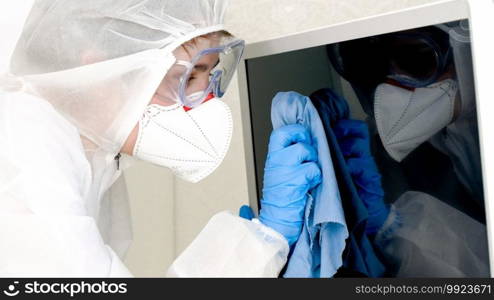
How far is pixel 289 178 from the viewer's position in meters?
1.08

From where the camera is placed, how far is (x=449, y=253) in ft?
3.14

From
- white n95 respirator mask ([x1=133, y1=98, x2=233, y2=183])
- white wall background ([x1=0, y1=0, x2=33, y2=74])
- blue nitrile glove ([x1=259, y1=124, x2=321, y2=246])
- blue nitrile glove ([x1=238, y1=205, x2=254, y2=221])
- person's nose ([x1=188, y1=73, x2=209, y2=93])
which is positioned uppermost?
white wall background ([x1=0, y1=0, x2=33, y2=74])

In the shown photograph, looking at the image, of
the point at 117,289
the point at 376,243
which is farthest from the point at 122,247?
the point at 376,243

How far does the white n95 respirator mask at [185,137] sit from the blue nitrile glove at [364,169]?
0.24 m

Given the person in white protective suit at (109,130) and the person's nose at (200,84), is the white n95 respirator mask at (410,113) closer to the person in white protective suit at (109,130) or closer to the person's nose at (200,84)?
the person in white protective suit at (109,130)

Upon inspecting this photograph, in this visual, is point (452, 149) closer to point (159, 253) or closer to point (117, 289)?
point (117, 289)

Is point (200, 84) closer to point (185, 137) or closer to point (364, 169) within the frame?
point (185, 137)

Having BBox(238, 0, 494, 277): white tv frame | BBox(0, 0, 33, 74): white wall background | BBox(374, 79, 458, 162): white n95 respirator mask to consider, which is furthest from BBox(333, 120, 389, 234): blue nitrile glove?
BBox(0, 0, 33, 74): white wall background

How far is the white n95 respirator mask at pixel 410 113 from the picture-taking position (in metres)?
0.93

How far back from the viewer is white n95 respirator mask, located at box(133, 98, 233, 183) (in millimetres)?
1058

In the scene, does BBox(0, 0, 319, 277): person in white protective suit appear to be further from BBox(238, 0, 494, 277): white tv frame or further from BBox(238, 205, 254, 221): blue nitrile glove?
BBox(238, 0, 494, 277): white tv frame

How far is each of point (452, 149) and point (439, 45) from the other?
18cm

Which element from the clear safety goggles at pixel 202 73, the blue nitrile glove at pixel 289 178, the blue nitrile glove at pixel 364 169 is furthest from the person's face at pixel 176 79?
the blue nitrile glove at pixel 364 169

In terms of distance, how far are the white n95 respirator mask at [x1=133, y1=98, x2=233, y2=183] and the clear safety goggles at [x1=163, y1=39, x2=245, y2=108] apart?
0.02 meters
